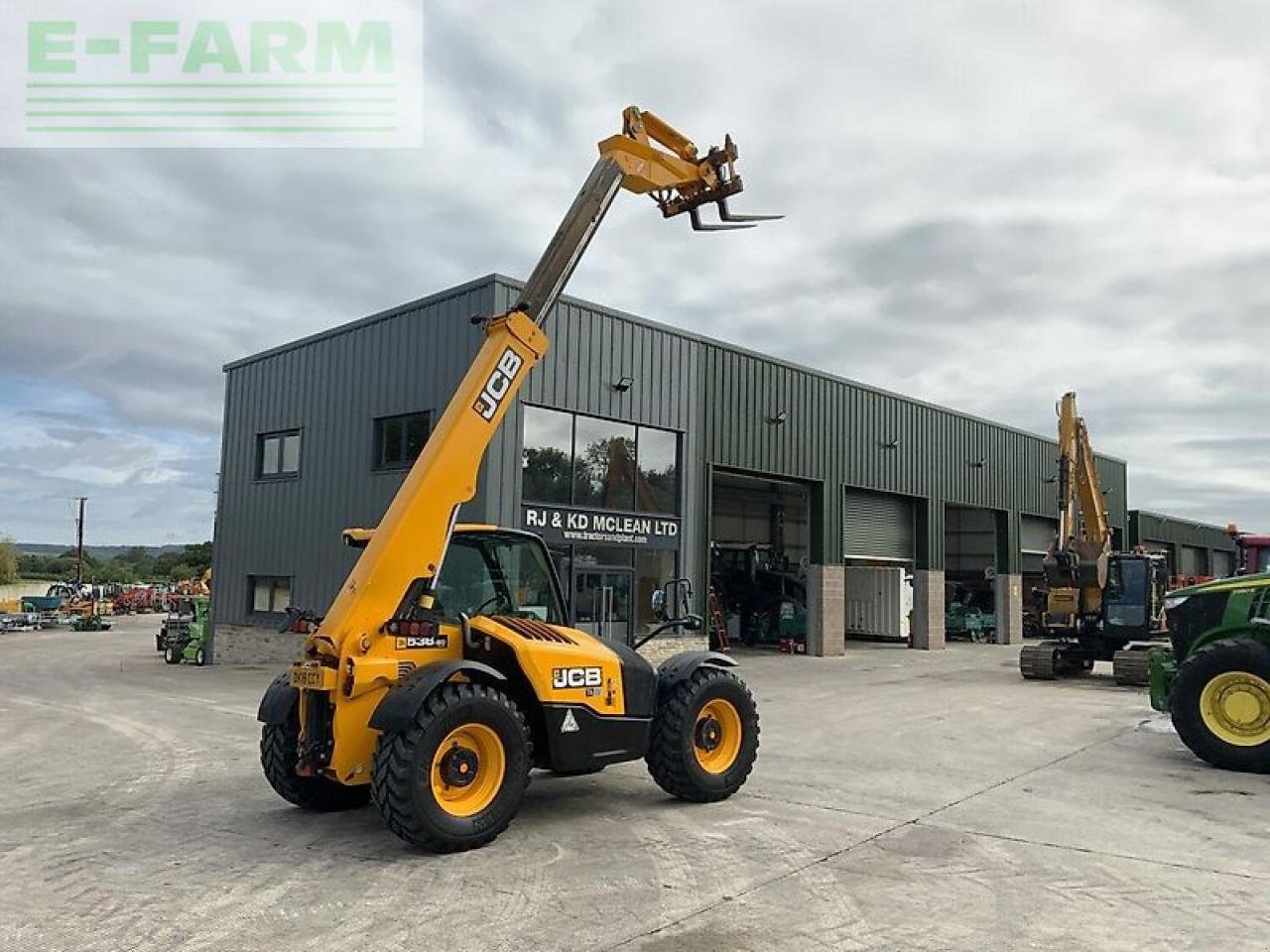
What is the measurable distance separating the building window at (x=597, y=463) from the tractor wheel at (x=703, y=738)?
34.4 ft

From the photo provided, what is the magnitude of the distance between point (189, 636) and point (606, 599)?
12243mm

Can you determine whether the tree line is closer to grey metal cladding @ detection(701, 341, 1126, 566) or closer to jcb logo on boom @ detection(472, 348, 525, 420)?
grey metal cladding @ detection(701, 341, 1126, 566)

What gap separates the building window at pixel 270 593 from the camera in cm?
2198

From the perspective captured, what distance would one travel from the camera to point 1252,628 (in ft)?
32.6

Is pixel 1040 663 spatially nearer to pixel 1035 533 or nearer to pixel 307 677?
pixel 307 677

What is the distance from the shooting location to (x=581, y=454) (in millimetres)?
19344

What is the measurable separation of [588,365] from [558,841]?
44.5ft

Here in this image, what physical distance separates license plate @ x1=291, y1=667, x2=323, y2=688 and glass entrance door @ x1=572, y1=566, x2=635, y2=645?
39.2ft

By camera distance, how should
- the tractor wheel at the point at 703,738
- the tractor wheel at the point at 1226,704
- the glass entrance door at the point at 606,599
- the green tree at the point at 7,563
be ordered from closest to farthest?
1. the tractor wheel at the point at 703,738
2. the tractor wheel at the point at 1226,704
3. the glass entrance door at the point at 606,599
4. the green tree at the point at 7,563

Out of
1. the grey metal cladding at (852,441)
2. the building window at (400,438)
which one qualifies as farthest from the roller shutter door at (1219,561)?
the building window at (400,438)

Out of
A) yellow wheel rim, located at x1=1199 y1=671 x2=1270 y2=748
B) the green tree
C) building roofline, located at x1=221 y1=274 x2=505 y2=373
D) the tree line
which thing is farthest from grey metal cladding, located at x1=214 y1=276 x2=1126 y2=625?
the green tree

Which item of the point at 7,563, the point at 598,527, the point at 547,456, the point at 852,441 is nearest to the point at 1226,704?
the point at 598,527

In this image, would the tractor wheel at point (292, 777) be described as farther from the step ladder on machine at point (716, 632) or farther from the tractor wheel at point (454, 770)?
the step ladder on machine at point (716, 632)

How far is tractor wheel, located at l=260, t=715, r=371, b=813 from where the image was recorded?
7230 mm
